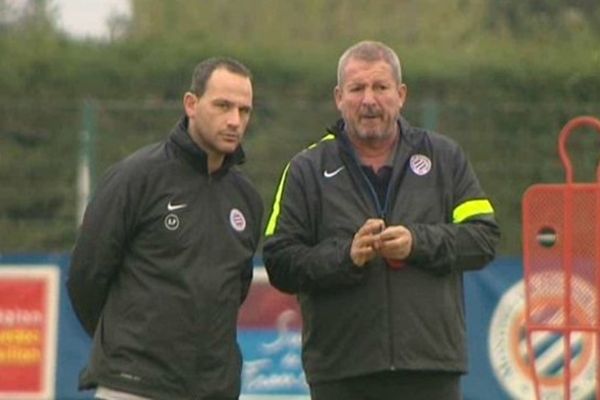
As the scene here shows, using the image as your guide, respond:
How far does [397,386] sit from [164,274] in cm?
89

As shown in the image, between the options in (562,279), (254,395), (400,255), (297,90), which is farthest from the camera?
(297,90)

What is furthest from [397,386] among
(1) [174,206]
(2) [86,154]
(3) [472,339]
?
(2) [86,154]

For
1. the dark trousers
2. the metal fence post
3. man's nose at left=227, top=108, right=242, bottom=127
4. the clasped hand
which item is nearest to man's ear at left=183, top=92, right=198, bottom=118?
man's nose at left=227, top=108, right=242, bottom=127

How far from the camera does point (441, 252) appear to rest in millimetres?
6527

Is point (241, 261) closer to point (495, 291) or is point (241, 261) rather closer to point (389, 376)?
point (389, 376)

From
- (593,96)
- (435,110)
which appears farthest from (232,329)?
(593,96)

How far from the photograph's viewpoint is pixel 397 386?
21.7ft

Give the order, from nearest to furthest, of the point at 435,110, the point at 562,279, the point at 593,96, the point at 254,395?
the point at 562,279 → the point at 254,395 → the point at 435,110 → the point at 593,96

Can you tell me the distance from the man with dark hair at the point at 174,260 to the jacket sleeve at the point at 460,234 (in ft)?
2.11

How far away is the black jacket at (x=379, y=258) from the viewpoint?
6559mm

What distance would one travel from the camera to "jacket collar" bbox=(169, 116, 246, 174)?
260 inches

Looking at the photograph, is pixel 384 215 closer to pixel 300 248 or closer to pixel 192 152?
pixel 300 248

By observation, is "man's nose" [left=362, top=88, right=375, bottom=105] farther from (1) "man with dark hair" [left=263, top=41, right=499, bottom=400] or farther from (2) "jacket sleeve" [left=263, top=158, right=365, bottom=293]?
(2) "jacket sleeve" [left=263, top=158, right=365, bottom=293]

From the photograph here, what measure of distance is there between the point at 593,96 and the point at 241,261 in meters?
9.60
